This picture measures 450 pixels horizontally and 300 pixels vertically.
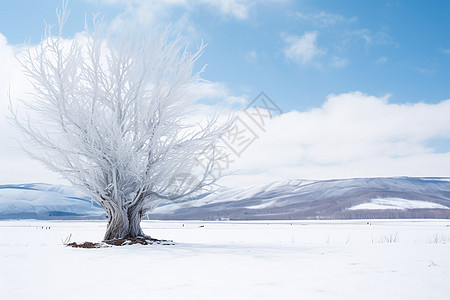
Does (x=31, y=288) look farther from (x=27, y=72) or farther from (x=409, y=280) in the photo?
(x=27, y=72)

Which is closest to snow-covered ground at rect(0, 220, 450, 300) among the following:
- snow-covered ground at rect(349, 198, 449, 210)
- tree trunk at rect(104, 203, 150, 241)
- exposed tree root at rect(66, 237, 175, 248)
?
exposed tree root at rect(66, 237, 175, 248)

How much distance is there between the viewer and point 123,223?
13430 millimetres

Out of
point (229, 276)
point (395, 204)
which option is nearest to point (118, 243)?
point (229, 276)

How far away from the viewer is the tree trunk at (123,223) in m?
13.4

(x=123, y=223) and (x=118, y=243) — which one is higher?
(x=123, y=223)

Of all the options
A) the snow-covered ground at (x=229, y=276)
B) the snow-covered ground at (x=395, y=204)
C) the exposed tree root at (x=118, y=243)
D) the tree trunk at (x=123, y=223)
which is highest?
the snow-covered ground at (x=395, y=204)

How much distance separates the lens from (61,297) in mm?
4988

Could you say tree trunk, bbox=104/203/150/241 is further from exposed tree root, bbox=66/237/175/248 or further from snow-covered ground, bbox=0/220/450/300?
snow-covered ground, bbox=0/220/450/300

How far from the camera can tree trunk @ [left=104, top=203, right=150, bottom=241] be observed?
1335 centimetres

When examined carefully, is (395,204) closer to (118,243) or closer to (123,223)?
(123,223)

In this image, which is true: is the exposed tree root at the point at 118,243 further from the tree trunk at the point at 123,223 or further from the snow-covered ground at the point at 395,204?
the snow-covered ground at the point at 395,204

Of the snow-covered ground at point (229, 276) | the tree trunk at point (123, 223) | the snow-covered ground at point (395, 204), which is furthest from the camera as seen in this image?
the snow-covered ground at point (395, 204)

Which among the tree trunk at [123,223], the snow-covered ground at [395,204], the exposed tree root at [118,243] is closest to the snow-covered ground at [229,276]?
the exposed tree root at [118,243]

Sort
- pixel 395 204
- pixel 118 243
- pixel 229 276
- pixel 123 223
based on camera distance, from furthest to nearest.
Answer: pixel 395 204
pixel 123 223
pixel 118 243
pixel 229 276
